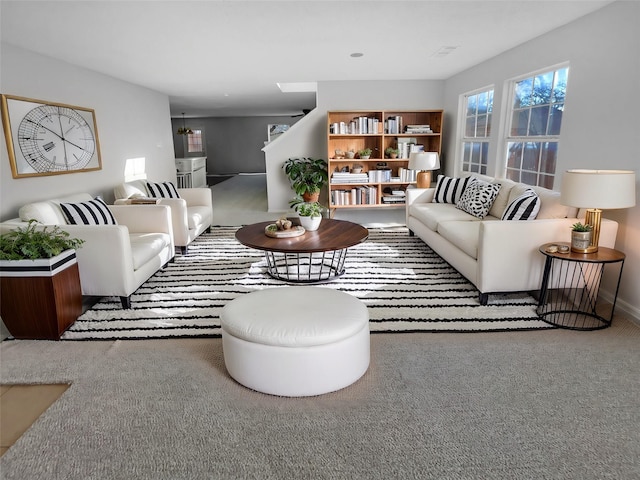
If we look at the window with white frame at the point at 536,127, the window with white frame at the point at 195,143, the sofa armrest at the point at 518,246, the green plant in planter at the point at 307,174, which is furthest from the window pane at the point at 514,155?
the window with white frame at the point at 195,143

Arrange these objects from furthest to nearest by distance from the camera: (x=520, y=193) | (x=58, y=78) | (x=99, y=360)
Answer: (x=58, y=78) < (x=520, y=193) < (x=99, y=360)

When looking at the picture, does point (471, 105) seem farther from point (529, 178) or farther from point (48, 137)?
point (48, 137)

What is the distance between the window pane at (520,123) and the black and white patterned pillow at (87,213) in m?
4.18

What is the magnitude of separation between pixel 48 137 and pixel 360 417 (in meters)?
4.04

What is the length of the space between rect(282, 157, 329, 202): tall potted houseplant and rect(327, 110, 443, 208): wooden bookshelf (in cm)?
24

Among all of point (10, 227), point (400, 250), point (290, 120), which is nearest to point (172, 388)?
point (10, 227)

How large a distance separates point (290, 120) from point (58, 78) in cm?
1102

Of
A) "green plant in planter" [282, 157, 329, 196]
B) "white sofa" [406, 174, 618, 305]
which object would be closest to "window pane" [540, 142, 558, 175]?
"white sofa" [406, 174, 618, 305]

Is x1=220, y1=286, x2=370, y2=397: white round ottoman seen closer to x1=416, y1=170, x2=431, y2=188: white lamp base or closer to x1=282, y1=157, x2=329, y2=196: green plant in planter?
x1=416, y1=170, x2=431, y2=188: white lamp base

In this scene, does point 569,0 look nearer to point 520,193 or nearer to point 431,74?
point 520,193

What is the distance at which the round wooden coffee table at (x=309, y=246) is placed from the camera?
321 cm

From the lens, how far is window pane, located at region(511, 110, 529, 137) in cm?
431

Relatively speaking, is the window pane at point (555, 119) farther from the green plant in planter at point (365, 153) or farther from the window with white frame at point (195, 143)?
the window with white frame at point (195, 143)

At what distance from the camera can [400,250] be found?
4.54 m
